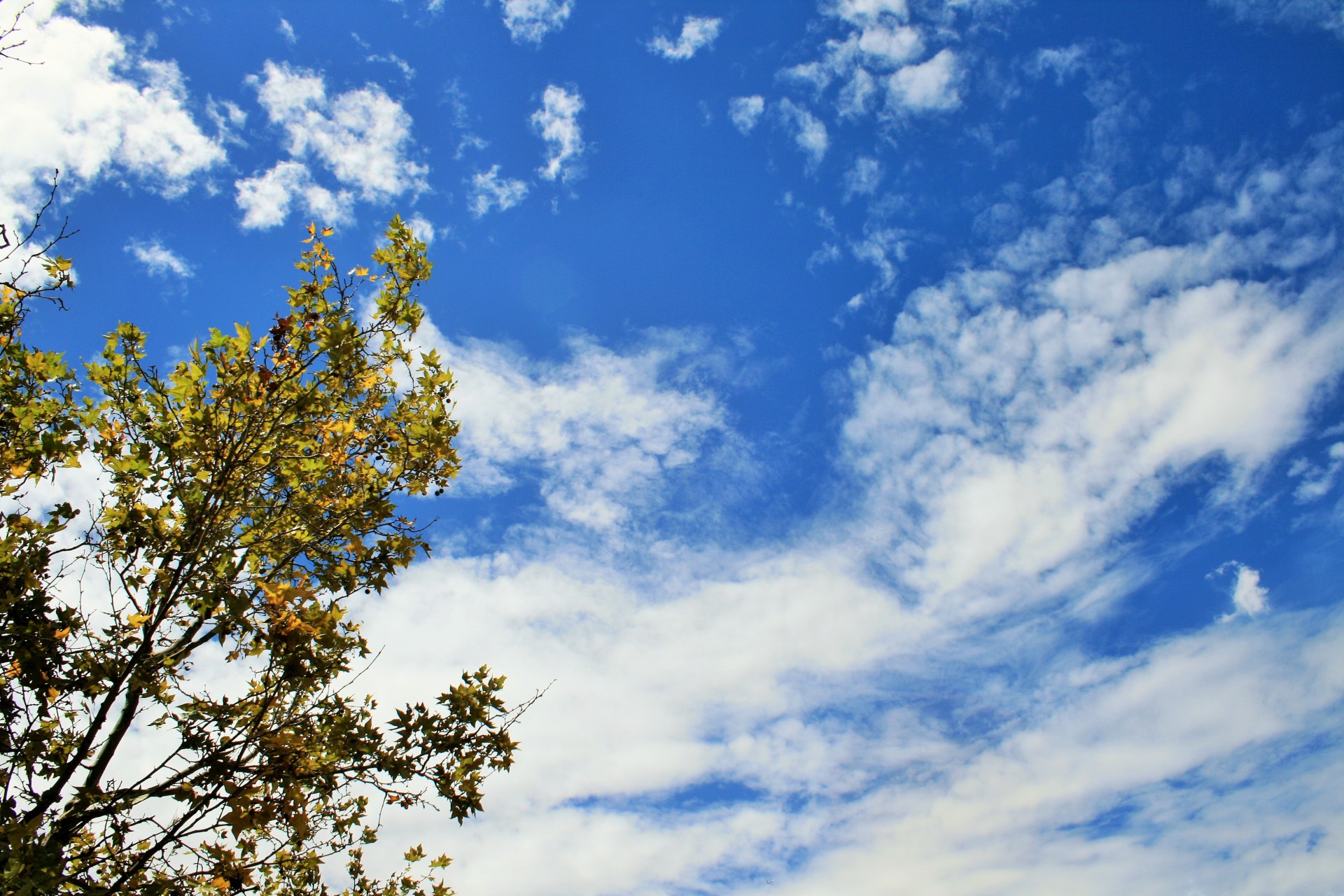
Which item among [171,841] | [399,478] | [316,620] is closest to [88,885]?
[171,841]

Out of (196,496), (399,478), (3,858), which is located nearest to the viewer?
(3,858)

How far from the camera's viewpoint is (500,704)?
5875mm

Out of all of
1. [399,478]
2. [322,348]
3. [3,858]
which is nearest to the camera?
[3,858]

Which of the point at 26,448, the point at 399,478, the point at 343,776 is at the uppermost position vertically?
the point at 399,478

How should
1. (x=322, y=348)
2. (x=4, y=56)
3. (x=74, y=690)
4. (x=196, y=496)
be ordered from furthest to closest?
(x=322, y=348)
(x=196, y=496)
(x=74, y=690)
(x=4, y=56)

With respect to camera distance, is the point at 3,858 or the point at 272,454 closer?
the point at 3,858

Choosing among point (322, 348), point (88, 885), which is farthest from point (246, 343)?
point (88, 885)

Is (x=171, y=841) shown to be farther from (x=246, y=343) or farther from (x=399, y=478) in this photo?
(x=246, y=343)

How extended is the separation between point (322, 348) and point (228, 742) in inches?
129

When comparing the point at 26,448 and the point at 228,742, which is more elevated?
the point at 26,448

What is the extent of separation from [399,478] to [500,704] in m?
2.58

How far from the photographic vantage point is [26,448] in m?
5.23

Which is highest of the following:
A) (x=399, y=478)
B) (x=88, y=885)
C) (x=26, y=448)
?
(x=399, y=478)

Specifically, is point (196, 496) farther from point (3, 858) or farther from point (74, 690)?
point (3, 858)
